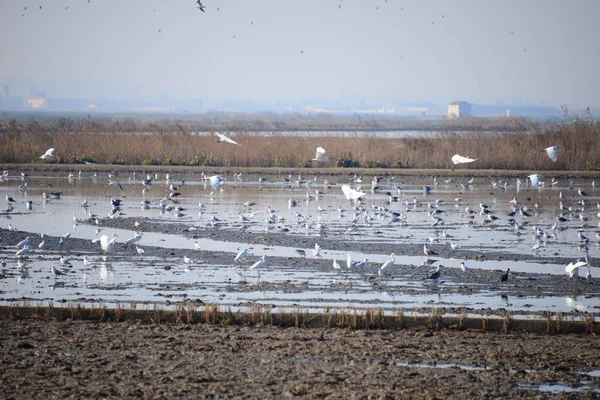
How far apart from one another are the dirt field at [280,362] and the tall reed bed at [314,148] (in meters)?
29.2

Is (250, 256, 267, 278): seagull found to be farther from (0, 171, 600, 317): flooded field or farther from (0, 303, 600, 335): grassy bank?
(0, 303, 600, 335): grassy bank

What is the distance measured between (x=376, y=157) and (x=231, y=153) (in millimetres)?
6840

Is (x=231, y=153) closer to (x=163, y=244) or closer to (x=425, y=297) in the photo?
(x=163, y=244)

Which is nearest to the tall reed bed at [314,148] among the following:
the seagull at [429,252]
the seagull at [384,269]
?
the seagull at [429,252]

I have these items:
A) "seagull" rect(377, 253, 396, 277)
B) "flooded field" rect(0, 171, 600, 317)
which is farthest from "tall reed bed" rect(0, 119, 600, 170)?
"seagull" rect(377, 253, 396, 277)

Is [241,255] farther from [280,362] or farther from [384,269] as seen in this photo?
[280,362]

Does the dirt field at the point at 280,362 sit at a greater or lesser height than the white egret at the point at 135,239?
lesser

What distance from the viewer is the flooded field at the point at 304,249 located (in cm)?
1335

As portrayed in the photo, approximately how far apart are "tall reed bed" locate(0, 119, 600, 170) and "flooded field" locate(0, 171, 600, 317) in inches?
276

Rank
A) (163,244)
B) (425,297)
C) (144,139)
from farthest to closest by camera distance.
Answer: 1. (144,139)
2. (163,244)
3. (425,297)

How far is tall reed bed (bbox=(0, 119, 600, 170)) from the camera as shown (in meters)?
38.9

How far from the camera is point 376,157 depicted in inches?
1597

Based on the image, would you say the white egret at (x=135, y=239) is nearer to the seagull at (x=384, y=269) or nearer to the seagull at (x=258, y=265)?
the seagull at (x=258, y=265)

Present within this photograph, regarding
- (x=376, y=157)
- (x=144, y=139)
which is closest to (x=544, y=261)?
(x=376, y=157)
